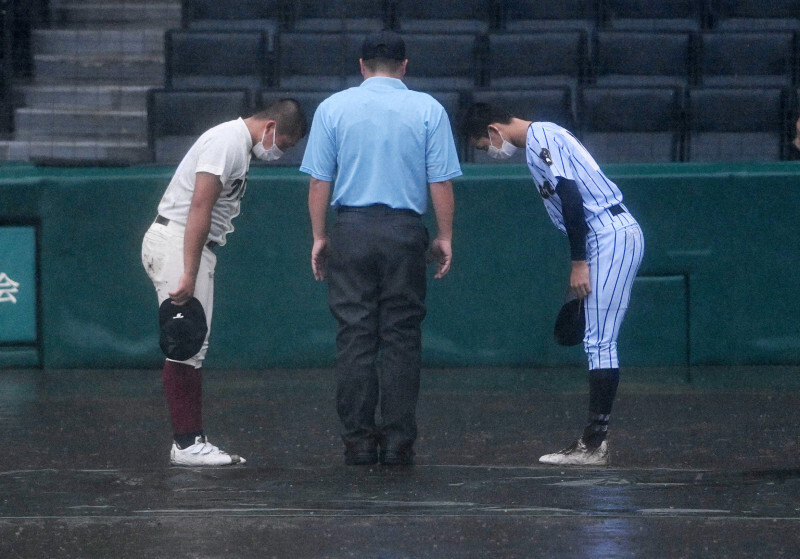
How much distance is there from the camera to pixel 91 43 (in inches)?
408

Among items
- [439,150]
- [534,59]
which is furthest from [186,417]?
[534,59]

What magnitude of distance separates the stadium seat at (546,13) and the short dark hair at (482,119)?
5.11 metres

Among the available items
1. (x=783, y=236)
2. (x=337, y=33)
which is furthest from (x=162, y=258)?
(x=337, y=33)

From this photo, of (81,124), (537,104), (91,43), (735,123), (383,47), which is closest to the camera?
(383,47)

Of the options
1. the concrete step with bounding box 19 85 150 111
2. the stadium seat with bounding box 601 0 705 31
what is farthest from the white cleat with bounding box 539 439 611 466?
the concrete step with bounding box 19 85 150 111

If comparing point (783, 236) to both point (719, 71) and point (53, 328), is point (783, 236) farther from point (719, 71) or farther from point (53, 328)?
point (53, 328)

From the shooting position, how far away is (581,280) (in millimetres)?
4816

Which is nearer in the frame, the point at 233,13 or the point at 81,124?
the point at 81,124

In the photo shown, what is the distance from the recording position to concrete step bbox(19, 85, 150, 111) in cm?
972

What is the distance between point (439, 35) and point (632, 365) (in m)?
3.18

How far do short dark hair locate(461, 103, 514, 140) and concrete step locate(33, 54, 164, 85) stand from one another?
18.7 feet

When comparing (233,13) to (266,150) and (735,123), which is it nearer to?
(735,123)

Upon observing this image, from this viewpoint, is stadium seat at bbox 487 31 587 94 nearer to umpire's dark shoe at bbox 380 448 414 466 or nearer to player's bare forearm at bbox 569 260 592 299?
player's bare forearm at bbox 569 260 592 299

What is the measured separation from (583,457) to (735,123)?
14.0ft
